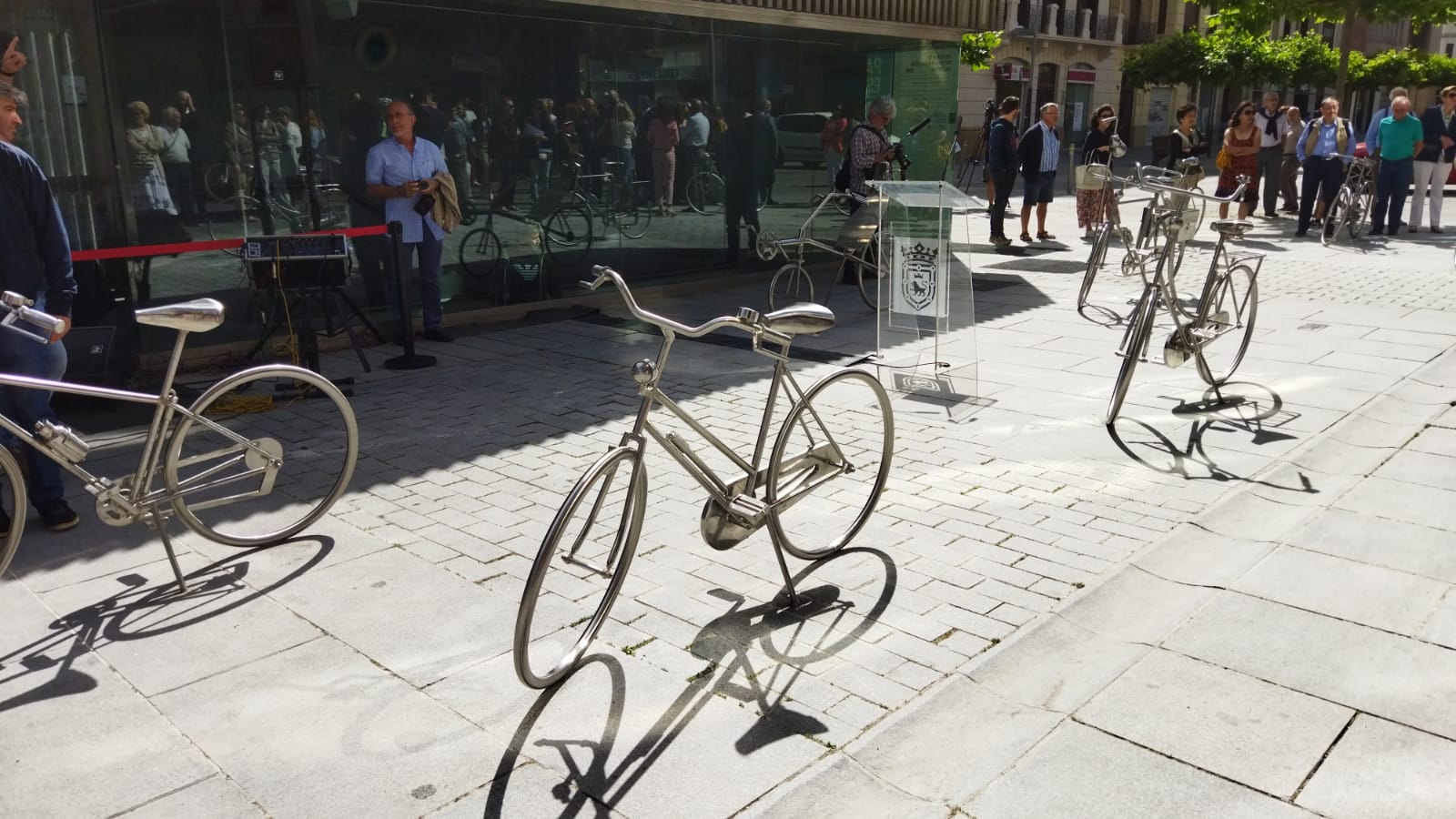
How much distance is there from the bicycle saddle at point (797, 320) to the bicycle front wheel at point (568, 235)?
6770 mm

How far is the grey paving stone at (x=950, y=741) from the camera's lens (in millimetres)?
3252

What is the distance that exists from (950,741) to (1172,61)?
44513mm

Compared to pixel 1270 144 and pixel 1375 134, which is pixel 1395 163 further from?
pixel 1270 144

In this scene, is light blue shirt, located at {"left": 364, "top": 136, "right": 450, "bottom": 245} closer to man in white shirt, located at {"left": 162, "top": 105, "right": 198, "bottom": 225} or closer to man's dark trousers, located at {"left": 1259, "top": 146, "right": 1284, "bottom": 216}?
man in white shirt, located at {"left": 162, "top": 105, "right": 198, "bottom": 225}

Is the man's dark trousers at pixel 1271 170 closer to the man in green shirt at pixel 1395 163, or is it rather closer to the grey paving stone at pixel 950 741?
the man in green shirt at pixel 1395 163

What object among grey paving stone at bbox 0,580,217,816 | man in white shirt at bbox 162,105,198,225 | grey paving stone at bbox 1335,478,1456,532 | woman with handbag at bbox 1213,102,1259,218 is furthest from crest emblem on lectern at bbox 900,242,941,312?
woman with handbag at bbox 1213,102,1259,218

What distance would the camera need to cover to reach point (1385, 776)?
3.19 metres

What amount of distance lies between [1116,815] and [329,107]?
798cm

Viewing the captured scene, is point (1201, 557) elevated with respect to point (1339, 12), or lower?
lower

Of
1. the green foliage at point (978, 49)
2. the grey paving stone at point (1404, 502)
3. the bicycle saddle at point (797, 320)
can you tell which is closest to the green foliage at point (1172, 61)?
the green foliage at point (978, 49)

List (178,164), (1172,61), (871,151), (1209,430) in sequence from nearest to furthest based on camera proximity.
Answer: (1209,430)
(178,164)
(871,151)
(1172,61)

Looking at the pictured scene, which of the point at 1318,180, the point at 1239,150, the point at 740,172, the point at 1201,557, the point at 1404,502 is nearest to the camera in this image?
the point at 1201,557

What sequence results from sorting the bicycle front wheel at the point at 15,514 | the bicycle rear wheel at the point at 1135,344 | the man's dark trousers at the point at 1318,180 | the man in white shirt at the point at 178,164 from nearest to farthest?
the bicycle front wheel at the point at 15,514
the bicycle rear wheel at the point at 1135,344
the man in white shirt at the point at 178,164
the man's dark trousers at the point at 1318,180

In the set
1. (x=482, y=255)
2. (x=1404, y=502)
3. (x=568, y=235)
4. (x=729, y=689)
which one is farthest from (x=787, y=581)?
(x=568, y=235)
